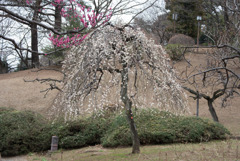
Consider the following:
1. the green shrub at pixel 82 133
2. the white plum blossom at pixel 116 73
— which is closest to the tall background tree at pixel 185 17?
the green shrub at pixel 82 133

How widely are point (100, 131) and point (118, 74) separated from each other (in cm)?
348

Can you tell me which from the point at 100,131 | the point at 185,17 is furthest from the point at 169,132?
the point at 185,17

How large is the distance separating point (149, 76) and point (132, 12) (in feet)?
17.0

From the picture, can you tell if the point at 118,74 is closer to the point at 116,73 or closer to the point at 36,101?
→ the point at 116,73

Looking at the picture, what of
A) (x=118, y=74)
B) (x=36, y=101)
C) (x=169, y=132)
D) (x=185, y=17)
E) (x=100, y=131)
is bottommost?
(x=100, y=131)

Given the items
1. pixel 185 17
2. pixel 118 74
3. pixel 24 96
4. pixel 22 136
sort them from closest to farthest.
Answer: pixel 118 74, pixel 22 136, pixel 24 96, pixel 185 17

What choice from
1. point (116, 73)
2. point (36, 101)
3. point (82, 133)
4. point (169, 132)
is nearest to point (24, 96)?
point (36, 101)

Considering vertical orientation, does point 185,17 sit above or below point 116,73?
above

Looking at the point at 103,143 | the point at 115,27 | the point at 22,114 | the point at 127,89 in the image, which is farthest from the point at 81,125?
the point at 115,27

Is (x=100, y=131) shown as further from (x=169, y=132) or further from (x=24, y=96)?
(x=24, y=96)

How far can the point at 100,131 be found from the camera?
789 centimetres

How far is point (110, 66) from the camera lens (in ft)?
15.5

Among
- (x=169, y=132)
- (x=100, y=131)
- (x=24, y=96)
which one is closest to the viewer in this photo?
(x=169, y=132)

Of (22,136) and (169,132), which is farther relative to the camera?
(22,136)
